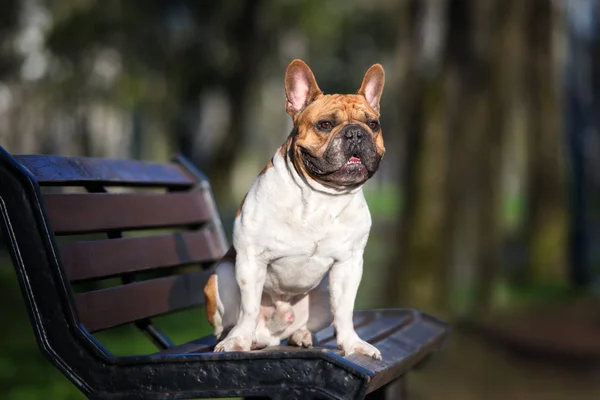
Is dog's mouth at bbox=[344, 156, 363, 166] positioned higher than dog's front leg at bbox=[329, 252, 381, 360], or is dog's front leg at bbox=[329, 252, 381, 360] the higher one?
dog's mouth at bbox=[344, 156, 363, 166]

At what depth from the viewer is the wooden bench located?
2924 mm

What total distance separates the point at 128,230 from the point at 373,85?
133 cm

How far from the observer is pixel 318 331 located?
3.70 m

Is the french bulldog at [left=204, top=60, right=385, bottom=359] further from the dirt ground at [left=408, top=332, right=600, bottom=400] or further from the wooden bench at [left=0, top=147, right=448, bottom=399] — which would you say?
the dirt ground at [left=408, top=332, right=600, bottom=400]

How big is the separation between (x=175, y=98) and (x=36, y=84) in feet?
10.3

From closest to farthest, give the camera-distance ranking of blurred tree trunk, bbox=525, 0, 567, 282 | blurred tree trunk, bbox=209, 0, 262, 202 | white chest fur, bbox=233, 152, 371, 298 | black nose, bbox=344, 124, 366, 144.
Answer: black nose, bbox=344, 124, 366, 144 < white chest fur, bbox=233, 152, 371, 298 < blurred tree trunk, bbox=525, 0, 567, 282 < blurred tree trunk, bbox=209, 0, 262, 202

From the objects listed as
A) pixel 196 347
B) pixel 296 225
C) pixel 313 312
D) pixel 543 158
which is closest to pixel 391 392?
pixel 313 312

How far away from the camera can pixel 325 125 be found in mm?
3174

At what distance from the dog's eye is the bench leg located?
146 centimetres

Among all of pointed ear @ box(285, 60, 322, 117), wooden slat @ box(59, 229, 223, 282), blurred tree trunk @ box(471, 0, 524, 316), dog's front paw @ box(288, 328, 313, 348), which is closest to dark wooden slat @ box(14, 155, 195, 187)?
wooden slat @ box(59, 229, 223, 282)

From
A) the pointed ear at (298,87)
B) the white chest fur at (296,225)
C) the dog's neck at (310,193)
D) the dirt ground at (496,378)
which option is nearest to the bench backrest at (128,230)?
the white chest fur at (296,225)

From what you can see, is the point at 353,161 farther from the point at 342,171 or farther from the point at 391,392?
the point at 391,392

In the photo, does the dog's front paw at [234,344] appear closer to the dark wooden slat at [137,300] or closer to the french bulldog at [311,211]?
the french bulldog at [311,211]

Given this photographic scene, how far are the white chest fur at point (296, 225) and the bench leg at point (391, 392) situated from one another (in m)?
1.11
